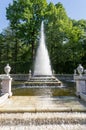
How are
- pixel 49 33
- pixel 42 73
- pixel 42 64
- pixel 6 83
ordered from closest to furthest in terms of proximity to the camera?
pixel 6 83
pixel 42 73
pixel 42 64
pixel 49 33

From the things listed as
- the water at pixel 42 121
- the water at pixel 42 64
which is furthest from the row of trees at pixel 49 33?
the water at pixel 42 121

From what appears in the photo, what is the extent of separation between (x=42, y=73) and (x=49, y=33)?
12409mm

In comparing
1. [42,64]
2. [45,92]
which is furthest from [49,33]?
[45,92]

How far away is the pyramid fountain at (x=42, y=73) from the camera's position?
2095 centimetres

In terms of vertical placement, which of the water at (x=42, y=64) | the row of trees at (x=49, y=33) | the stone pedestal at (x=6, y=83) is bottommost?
the stone pedestal at (x=6, y=83)

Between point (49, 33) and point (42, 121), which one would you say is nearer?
point (42, 121)

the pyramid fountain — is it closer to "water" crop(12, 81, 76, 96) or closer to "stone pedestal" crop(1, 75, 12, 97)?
"water" crop(12, 81, 76, 96)

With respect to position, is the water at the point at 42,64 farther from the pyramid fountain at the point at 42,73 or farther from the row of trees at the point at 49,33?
the row of trees at the point at 49,33

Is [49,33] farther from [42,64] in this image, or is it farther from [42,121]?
[42,121]

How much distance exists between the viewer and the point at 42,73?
26.3m

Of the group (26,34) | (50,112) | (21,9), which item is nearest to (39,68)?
(26,34)

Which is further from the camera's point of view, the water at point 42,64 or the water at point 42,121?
the water at point 42,64

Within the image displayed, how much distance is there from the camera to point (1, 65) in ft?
127

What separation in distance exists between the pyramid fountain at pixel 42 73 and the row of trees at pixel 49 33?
7509 millimetres
